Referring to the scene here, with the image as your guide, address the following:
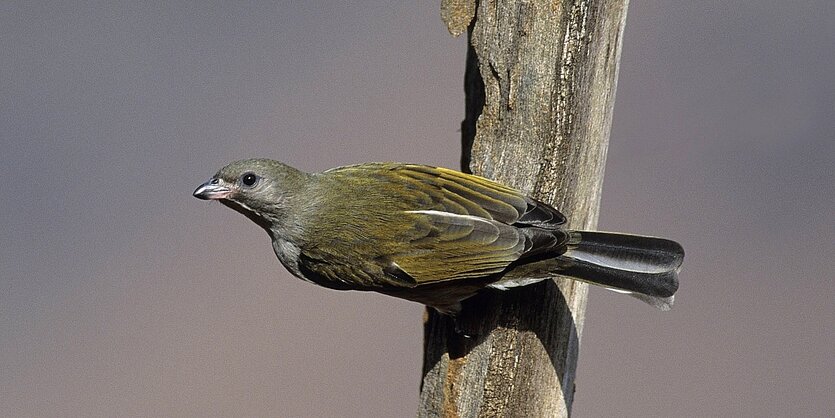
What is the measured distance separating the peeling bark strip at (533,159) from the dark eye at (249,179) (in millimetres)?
829

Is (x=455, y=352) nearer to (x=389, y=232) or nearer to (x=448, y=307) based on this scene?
(x=448, y=307)

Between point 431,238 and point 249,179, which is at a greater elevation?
point 249,179

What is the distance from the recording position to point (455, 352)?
394cm

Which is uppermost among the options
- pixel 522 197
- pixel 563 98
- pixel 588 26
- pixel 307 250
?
pixel 588 26

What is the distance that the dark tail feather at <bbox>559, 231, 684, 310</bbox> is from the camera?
12.1 ft

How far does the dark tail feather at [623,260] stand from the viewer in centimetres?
368

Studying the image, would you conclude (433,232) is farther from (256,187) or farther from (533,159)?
(256,187)

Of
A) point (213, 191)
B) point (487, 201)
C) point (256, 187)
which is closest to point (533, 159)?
point (487, 201)

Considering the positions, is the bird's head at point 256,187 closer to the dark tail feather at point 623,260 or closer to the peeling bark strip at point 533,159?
the peeling bark strip at point 533,159

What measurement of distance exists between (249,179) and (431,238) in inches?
28.4

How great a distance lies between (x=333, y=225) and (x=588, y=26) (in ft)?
3.81

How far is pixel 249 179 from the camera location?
3820mm

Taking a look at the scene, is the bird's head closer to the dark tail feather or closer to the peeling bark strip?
the peeling bark strip

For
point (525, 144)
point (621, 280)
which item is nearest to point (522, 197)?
point (525, 144)
